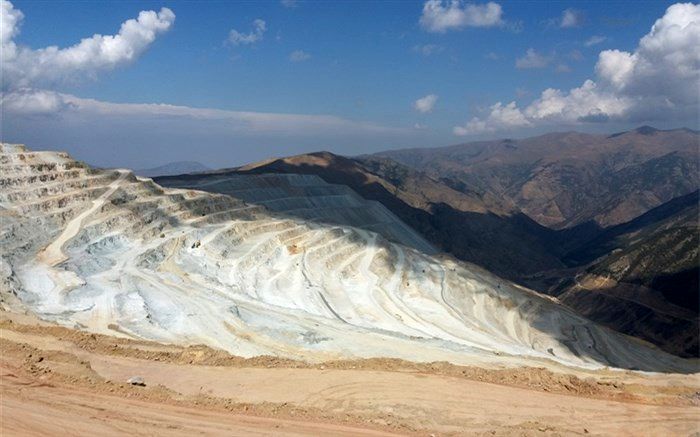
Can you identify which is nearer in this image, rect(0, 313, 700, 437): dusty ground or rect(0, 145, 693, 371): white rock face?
rect(0, 313, 700, 437): dusty ground

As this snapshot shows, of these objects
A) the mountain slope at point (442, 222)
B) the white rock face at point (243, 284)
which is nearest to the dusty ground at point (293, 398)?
the white rock face at point (243, 284)

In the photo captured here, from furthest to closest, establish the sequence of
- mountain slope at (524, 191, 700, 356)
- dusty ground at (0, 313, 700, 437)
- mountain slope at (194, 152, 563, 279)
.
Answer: mountain slope at (194, 152, 563, 279), mountain slope at (524, 191, 700, 356), dusty ground at (0, 313, 700, 437)

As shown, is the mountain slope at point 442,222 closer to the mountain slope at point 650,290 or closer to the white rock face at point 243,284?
the mountain slope at point 650,290

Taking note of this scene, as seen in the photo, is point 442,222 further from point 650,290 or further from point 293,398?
point 293,398

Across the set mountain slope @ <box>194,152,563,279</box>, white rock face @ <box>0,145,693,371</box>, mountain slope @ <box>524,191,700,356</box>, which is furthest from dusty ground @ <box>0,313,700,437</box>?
mountain slope @ <box>194,152,563,279</box>

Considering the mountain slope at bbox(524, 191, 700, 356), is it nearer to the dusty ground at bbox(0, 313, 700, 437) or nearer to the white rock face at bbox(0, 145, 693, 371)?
the white rock face at bbox(0, 145, 693, 371)
